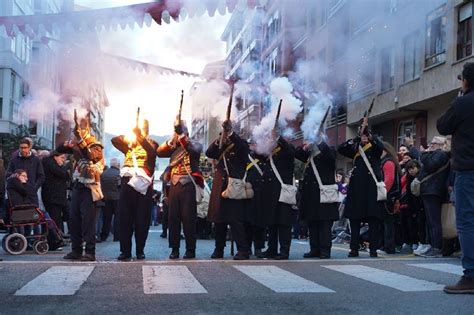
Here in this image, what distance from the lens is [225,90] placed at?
1256cm

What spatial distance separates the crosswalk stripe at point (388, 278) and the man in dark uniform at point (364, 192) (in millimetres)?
1876

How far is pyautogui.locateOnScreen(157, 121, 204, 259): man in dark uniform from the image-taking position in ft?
32.6

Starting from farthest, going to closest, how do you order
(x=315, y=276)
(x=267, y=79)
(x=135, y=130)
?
(x=267, y=79), (x=135, y=130), (x=315, y=276)

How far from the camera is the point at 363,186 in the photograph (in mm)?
10578

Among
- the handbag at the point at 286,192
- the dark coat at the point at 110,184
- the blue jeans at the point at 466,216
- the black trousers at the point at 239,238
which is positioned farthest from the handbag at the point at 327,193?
the dark coat at the point at 110,184

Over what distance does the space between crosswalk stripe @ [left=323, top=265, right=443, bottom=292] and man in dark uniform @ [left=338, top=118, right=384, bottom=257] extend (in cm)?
188

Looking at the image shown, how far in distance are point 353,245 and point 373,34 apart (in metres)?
3.90

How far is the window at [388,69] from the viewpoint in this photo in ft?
52.9

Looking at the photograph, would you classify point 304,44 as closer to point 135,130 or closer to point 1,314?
point 135,130

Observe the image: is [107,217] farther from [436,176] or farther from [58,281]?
[58,281]

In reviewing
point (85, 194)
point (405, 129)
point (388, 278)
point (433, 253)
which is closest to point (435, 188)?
point (433, 253)

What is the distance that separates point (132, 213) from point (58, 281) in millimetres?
2768

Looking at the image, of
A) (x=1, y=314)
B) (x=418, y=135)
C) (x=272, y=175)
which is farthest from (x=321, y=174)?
(x=418, y=135)

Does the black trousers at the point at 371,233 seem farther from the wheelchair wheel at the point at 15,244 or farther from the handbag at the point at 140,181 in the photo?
the wheelchair wheel at the point at 15,244
